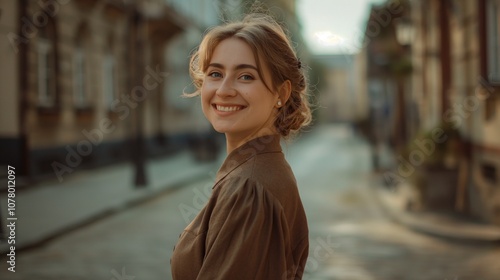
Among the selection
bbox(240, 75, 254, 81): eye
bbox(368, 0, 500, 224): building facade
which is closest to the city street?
bbox(368, 0, 500, 224): building facade

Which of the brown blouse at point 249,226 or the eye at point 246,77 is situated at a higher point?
the eye at point 246,77

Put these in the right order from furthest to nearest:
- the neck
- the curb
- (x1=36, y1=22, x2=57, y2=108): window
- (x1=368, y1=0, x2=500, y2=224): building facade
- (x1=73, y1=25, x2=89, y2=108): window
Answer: (x1=73, y1=25, x2=89, y2=108): window, (x1=36, y1=22, x2=57, y2=108): window, (x1=368, y1=0, x2=500, y2=224): building facade, the curb, the neck

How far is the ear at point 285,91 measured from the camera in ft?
6.97

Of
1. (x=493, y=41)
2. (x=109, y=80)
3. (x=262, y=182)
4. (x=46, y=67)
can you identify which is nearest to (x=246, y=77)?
(x=262, y=182)

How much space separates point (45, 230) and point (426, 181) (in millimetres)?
5891

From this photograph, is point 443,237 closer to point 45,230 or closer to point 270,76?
point 45,230

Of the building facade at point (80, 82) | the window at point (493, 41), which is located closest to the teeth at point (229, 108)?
the window at point (493, 41)

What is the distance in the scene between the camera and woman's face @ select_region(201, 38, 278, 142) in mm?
2016

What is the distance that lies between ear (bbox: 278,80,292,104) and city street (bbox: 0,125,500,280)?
450cm

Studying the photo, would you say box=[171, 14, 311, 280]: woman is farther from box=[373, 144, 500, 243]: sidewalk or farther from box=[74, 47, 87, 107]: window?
box=[74, 47, 87, 107]: window

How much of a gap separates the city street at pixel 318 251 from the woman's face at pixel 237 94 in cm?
456

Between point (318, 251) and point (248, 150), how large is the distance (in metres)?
6.76

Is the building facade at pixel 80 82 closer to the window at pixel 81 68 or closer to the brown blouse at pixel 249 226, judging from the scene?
the window at pixel 81 68

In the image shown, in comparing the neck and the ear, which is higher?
the ear
